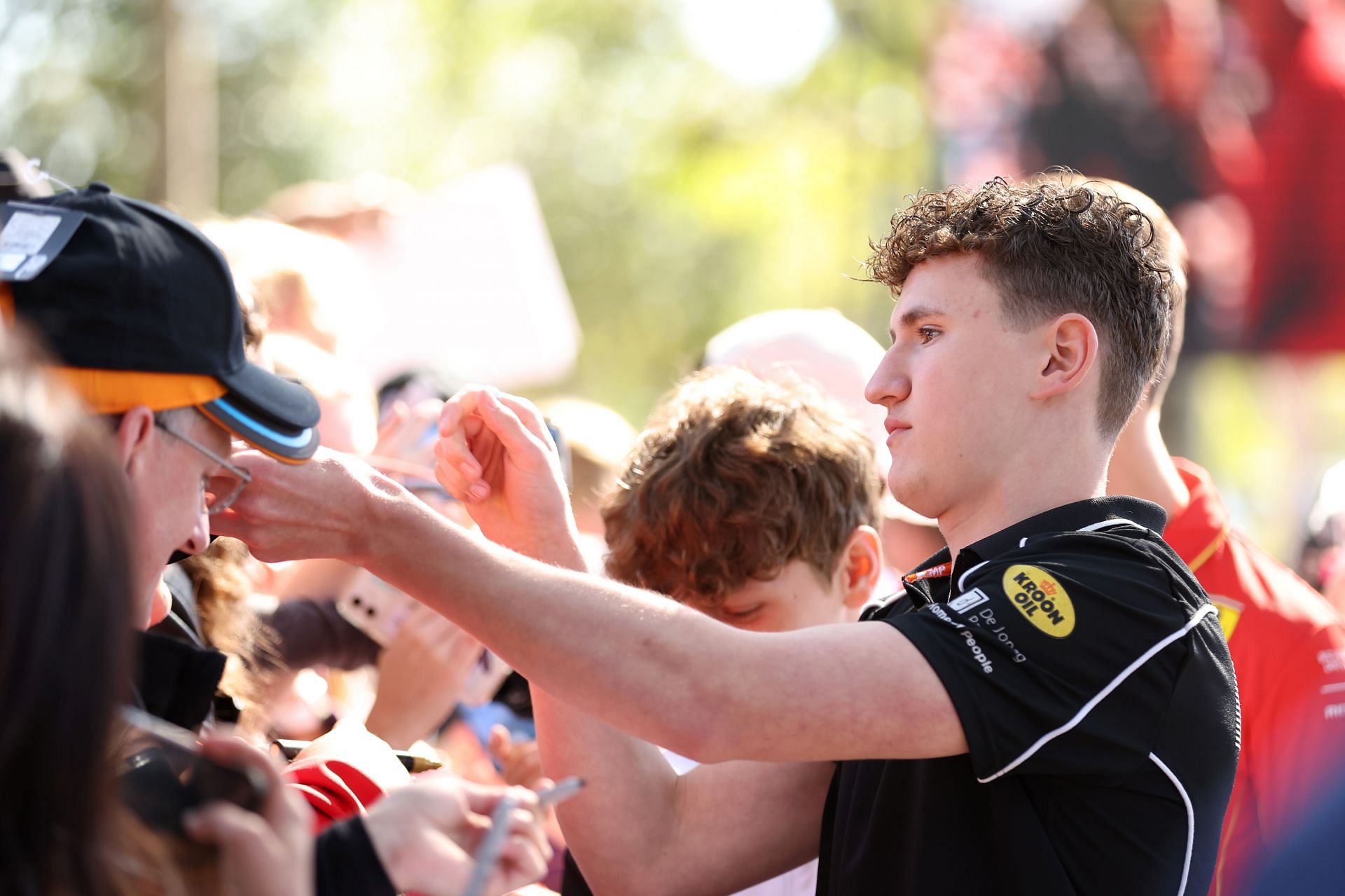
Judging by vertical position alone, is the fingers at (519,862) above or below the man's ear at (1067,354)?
below

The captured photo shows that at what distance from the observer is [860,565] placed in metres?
2.56

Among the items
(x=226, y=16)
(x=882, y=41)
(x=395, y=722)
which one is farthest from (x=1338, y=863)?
(x=882, y=41)

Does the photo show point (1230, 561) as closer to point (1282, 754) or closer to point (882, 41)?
point (1282, 754)

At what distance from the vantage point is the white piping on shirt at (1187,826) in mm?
1785

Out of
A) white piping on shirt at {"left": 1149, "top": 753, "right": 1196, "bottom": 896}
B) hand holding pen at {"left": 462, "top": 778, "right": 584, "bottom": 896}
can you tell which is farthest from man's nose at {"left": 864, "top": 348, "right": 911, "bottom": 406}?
hand holding pen at {"left": 462, "top": 778, "right": 584, "bottom": 896}

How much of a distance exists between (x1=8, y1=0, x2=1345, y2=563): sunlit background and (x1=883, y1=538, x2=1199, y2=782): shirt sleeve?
826 millimetres

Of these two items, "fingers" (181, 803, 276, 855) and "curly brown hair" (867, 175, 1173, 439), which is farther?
"curly brown hair" (867, 175, 1173, 439)

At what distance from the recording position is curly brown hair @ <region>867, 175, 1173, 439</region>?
6.54ft

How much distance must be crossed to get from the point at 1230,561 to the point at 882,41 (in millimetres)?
20485

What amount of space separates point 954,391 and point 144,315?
1.10m

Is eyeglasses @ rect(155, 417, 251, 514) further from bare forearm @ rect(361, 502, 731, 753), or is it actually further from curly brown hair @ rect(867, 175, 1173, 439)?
curly brown hair @ rect(867, 175, 1173, 439)

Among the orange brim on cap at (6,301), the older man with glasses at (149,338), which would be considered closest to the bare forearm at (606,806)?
the older man with glasses at (149,338)

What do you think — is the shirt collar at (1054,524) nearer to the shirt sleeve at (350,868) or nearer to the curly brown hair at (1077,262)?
the curly brown hair at (1077,262)

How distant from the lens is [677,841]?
220 centimetres
